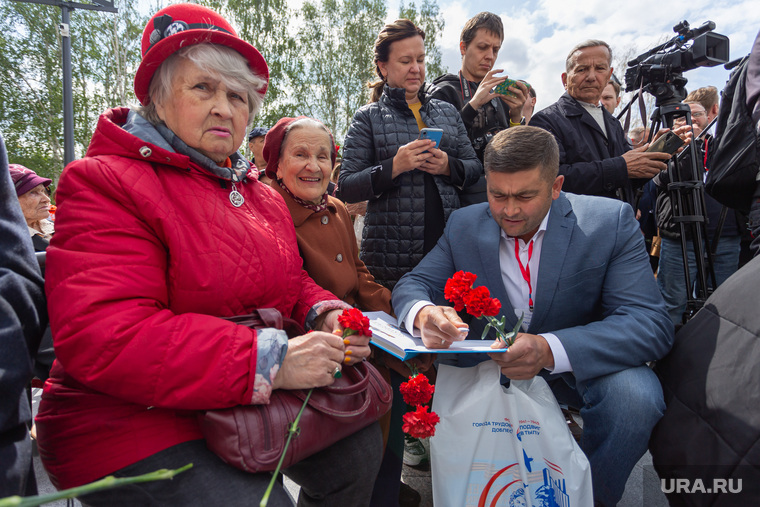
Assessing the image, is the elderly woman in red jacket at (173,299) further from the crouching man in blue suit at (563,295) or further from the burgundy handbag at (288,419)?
the crouching man in blue suit at (563,295)

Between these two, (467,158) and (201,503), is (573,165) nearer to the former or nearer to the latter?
(467,158)

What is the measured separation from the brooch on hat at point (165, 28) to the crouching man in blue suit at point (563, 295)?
1.38m

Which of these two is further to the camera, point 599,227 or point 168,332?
point 599,227

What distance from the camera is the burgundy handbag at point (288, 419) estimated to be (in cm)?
116

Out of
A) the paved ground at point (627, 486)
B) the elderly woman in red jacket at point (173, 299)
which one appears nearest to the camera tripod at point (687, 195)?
A: the paved ground at point (627, 486)

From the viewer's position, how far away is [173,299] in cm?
Result: 132

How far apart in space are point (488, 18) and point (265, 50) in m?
21.3

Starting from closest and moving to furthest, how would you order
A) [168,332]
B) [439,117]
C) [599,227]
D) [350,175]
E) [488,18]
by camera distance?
[168,332] → [599,227] → [350,175] → [439,117] → [488,18]

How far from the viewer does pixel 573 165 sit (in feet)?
9.36

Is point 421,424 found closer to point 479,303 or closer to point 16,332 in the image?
point 479,303

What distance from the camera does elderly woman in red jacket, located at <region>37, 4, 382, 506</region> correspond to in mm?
1146

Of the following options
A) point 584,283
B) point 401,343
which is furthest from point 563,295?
point 401,343

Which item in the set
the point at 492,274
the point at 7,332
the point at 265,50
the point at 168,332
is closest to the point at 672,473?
the point at 492,274

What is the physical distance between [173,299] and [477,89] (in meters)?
2.63
